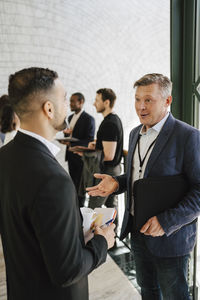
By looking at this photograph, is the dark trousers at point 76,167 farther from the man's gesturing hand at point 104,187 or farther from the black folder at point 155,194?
the black folder at point 155,194

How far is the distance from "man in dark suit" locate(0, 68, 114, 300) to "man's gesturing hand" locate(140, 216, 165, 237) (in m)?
0.36

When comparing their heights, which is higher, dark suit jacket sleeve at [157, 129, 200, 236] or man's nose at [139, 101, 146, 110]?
man's nose at [139, 101, 146, 110]

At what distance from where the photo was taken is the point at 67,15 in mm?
4477

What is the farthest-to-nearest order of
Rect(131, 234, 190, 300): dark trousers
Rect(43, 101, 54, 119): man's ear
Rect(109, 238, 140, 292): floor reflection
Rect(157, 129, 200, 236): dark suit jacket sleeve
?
Rect(109, 238, 140, 292): floor reflection → Rect(131, 234, 190, 300): dark trousers → Rect(157, 129, 200, 236): dark suit jacket sleeve → Rect(43, 101, 54, 119): man's ear

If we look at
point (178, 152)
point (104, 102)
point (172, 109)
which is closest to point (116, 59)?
point (104, 102)

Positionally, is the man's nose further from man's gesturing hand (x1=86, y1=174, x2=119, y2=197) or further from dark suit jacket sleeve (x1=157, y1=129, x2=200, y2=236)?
man's gesturing hand (x1=86, y1=174, x2=119, y2=197)

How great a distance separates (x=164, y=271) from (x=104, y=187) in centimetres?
59

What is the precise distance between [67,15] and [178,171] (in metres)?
4.03

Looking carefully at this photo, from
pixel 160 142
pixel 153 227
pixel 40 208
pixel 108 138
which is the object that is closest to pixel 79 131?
pixel 108 138

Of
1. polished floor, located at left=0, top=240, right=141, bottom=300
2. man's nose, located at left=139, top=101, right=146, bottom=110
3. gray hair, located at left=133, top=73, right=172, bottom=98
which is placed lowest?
polished floor, located at left=0, top=240, right=141, bottom=300

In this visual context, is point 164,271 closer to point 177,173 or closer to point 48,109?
point 177,173

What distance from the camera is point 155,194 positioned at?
1380 millimetres

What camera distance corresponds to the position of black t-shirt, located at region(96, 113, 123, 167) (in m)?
2.80

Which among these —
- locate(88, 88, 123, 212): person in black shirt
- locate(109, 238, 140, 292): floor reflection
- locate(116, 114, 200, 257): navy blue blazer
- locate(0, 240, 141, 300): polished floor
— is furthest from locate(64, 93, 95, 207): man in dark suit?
locate(116, 114, 200, 257): navy blue blazer
